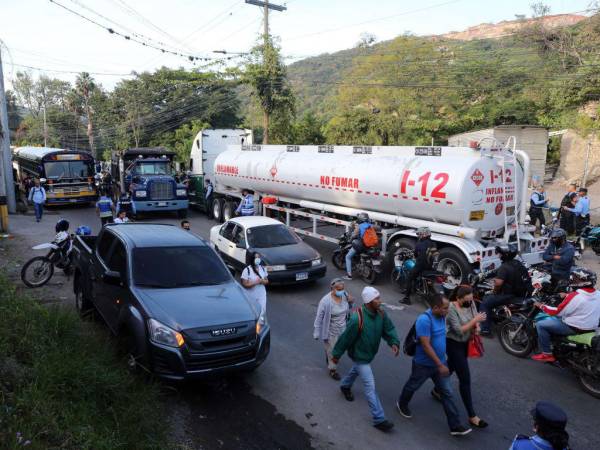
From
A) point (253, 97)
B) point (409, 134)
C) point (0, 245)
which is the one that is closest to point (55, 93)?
point (253, 97)

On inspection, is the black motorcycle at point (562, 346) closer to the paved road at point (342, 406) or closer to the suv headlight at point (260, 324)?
the paved road at point (342, 406)

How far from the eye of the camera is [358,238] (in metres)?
11.2

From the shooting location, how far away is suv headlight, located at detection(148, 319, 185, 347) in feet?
17.7

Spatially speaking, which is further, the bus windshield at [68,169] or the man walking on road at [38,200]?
the bus windshield at [68,169]

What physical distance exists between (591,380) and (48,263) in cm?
1015

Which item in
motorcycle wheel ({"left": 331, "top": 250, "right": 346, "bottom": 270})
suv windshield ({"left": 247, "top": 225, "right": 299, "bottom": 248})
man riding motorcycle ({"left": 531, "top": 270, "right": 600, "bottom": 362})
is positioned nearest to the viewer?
man riding motorcycle ({"left": 531, "top": 270, "right": 600, "bottom": 362})

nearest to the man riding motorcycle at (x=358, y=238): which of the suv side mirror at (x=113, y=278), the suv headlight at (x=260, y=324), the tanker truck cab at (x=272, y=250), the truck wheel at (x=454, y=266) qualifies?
→ the tanker truck cab at (x=272, y=250)

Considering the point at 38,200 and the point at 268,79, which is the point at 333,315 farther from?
the point at 268,79

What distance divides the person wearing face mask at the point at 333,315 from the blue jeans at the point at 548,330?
2682mm

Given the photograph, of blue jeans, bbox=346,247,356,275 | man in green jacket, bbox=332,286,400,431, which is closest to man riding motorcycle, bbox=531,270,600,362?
man in green jacket, bbox=332,286,400,431

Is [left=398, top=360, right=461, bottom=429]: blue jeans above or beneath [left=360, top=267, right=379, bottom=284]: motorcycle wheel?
above

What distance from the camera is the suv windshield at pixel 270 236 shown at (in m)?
11.0

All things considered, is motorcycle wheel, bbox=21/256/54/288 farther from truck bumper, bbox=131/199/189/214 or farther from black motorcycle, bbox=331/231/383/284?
truck bumper, bbox=131/199/189/214

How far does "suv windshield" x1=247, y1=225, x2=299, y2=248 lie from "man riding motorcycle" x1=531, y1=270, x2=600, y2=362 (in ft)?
19.6
